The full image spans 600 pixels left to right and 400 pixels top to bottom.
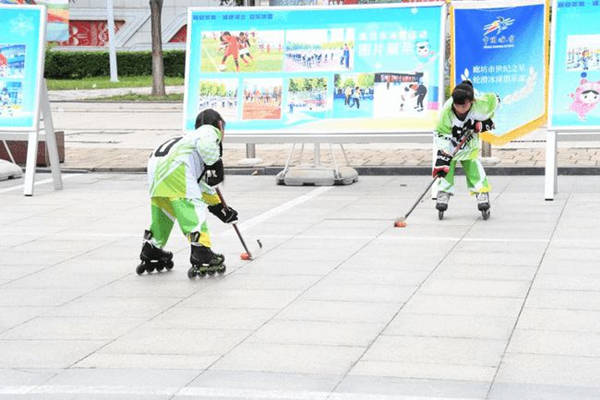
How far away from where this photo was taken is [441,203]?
456 inches

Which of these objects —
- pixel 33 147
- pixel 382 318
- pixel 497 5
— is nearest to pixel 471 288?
pixel 382 318

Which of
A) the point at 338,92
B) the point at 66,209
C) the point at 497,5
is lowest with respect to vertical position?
the point at 66,209

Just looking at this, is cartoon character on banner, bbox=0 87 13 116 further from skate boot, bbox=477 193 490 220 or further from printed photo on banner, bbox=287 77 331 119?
skate boot, bbox=477 193 490 220

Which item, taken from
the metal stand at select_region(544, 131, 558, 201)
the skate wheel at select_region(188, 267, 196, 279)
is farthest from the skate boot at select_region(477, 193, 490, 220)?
the skate wheel at select_region(188, 267, 196, 279)

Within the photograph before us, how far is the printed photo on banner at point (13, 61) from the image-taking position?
579 inches

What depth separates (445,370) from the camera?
20.1 ft

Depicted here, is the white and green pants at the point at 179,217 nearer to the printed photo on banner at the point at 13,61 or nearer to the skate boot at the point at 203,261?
the skate boot at the point at 203,261

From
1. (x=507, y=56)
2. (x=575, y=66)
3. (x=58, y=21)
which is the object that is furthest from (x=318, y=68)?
(x=58, y=21)

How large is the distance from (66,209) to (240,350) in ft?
21.9

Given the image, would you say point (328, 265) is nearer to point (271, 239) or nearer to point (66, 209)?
point (271, 239)

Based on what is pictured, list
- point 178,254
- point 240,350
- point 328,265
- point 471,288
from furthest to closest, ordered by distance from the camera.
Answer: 1. point 178,254
2. point 328,265
3. point 471,288
4. point 240,350

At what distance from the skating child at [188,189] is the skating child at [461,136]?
3180 mm

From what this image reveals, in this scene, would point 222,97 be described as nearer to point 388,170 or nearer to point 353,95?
point 353,95

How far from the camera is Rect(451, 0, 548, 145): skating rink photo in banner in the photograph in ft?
45.6
